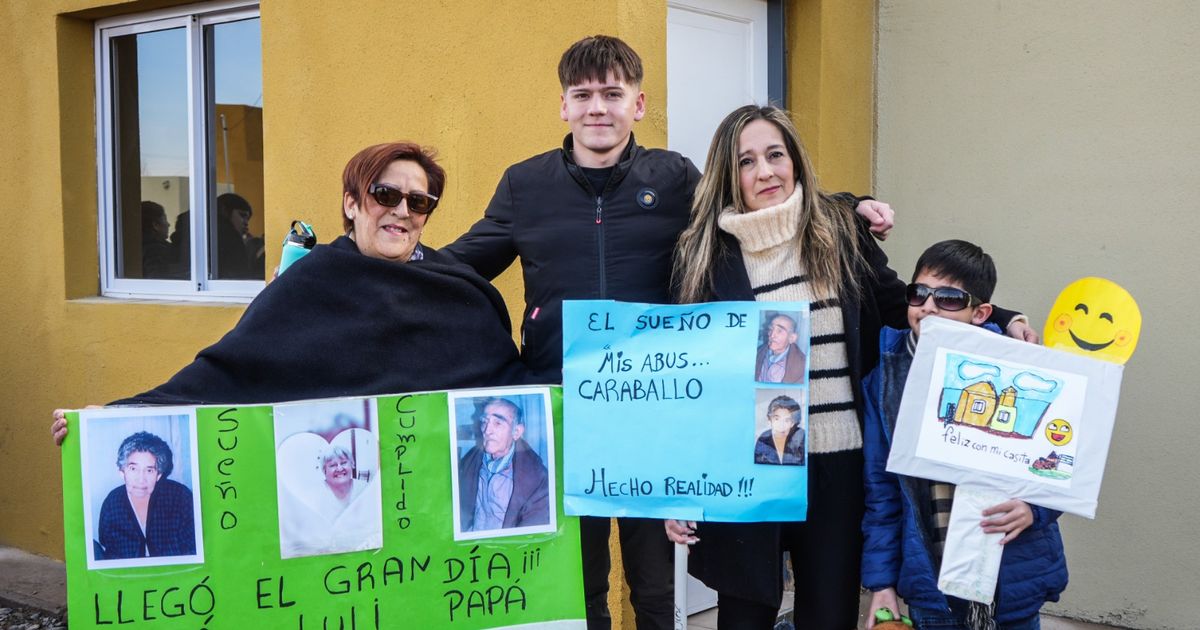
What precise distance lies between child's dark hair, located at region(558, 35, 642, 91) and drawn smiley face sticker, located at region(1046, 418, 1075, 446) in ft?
4.58

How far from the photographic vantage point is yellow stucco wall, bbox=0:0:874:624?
4.19 meters

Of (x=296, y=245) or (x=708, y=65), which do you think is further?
(x=708, y=65)

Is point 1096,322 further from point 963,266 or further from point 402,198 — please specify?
point 402,198

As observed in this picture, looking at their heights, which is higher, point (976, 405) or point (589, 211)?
point (589, 211)

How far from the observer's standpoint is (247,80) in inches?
214

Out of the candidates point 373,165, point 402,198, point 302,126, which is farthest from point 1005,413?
point 302,126

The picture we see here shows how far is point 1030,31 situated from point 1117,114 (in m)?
0.51

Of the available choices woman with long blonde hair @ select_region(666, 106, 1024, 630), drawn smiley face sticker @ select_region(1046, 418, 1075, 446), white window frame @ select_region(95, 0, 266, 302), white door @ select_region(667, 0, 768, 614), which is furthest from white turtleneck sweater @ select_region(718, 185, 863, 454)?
white window frame @ select_region(95, 0, 266, 302)

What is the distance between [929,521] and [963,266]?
2.03 feet

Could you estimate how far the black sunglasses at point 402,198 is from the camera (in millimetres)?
2686

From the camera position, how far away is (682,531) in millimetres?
2703

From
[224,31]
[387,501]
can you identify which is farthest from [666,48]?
[224,31]

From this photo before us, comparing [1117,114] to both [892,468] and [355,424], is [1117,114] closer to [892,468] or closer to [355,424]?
[892,468]

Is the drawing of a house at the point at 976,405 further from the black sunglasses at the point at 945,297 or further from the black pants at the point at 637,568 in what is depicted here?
the black pants at the point at 637,568
